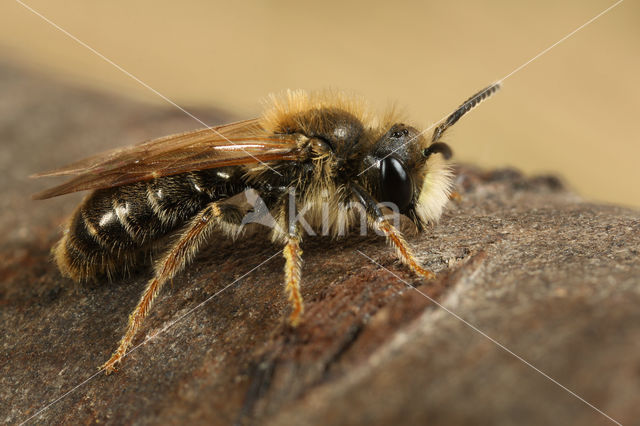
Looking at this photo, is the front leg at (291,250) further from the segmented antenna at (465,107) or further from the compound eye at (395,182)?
the segmented antenna at (465,107)

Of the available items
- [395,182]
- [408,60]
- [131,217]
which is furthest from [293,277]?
[408,60]

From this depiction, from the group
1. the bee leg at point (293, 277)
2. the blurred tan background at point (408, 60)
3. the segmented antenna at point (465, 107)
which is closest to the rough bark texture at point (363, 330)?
the bee leg at point (293, 277)

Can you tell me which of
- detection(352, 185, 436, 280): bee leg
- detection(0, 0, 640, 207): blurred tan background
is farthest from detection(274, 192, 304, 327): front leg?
detection(0, 0, 640, 207): blurred tan background

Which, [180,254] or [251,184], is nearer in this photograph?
[180,254]

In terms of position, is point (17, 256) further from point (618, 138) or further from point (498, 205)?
point (618, 138)

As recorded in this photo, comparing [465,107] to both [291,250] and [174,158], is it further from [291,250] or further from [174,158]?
[174,158]

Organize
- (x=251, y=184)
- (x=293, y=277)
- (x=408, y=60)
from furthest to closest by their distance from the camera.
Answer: (x=408, y=60), (x=251, y=184), (x=293, y=277)
